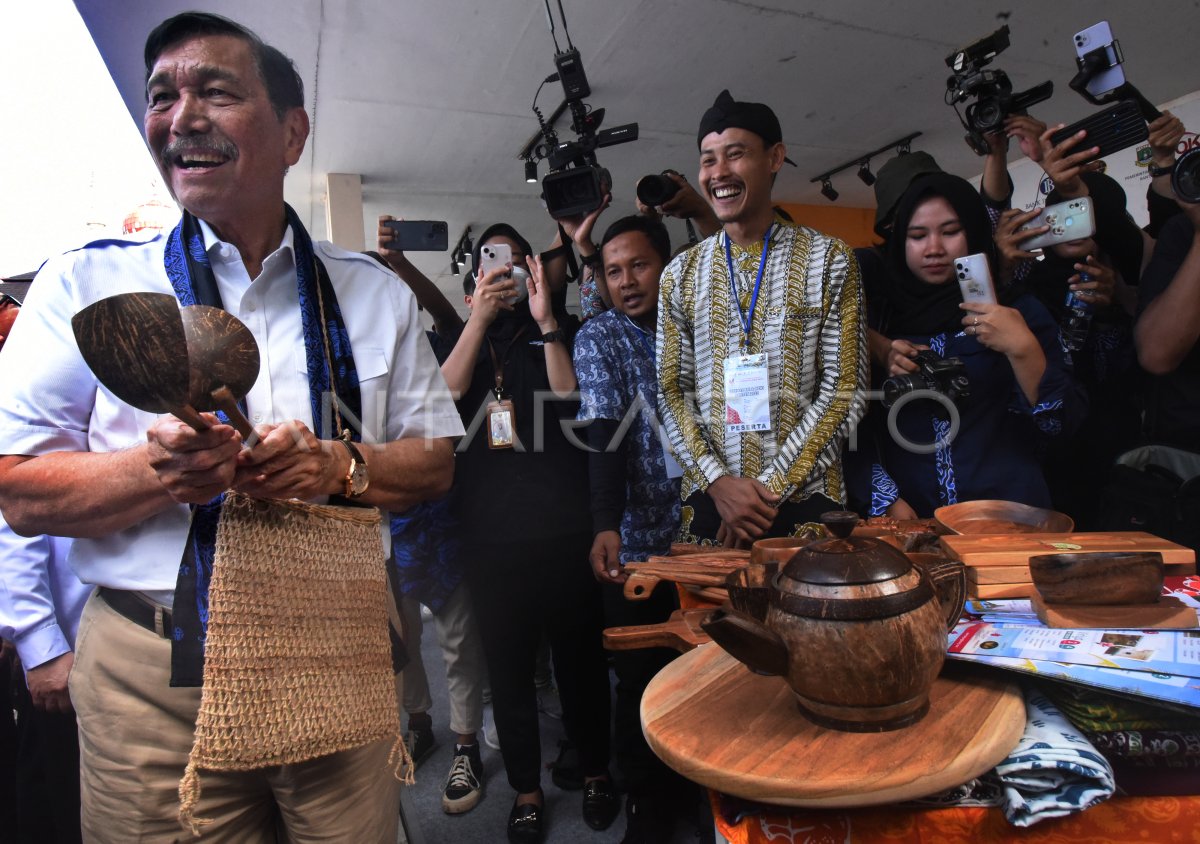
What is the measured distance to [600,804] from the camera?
2076 millimetres

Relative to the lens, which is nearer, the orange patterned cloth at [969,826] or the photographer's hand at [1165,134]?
the orange patterned cloth at [969,826]

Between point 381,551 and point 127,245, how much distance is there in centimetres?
61

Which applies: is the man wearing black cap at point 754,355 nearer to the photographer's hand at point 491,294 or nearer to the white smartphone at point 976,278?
the white smartphone at point 976,278

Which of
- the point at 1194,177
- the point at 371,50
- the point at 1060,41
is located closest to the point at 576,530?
the point at 1194,177

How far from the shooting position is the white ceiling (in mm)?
3488

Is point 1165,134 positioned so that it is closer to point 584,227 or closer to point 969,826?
point 584,227

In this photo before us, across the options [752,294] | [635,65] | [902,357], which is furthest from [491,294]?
[635,65]

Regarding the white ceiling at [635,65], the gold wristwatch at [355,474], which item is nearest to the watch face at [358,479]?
the gold wristwatch at [355,474]

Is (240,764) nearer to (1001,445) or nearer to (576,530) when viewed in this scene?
(576,530)

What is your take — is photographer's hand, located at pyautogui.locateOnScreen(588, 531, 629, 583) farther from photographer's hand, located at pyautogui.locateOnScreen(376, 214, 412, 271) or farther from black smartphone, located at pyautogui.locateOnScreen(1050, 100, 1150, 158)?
black smartphone, located at pyautogui.locateOnScreen(1050, 100, 1150, 158)

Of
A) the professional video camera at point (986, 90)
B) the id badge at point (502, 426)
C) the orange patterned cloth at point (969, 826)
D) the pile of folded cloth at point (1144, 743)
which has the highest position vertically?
the professional video camera at point (986, 90)

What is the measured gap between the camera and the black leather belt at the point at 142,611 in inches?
37.2

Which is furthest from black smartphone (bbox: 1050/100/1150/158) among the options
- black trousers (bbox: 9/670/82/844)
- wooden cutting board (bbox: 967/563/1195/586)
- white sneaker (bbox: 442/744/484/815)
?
black trousers (bbox: 9/670/82/844)

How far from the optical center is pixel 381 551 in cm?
101
